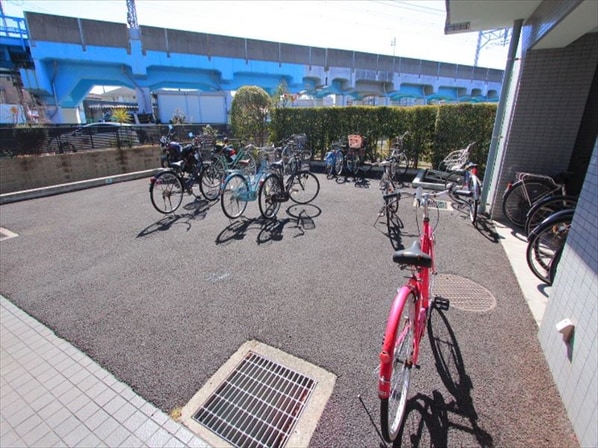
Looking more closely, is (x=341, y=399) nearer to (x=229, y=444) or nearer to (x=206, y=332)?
(x=229, y=444)

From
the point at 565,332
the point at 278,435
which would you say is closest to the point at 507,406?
the point at 565,332

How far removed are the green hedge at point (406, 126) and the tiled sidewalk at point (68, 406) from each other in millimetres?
8685

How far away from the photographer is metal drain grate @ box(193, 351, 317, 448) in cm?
186

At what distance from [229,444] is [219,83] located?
109 ft

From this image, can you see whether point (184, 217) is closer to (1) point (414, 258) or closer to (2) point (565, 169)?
(1) point (414, 258)

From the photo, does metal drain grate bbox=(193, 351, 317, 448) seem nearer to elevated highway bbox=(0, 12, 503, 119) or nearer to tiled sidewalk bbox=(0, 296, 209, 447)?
tiled sidewalk bbox=(0, 296, 209, 447)

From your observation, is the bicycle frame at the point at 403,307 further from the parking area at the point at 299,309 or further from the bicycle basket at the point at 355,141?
the bicycle basket at the point at 355,141

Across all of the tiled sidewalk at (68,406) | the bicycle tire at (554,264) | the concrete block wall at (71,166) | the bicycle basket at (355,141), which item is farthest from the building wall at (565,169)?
the concrete block wall at (71,166)

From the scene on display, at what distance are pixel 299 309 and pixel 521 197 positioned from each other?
422 centimetres

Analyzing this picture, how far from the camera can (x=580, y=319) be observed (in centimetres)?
186

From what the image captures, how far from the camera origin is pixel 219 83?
30.1 m

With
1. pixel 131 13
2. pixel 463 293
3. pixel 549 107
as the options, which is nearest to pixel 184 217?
pixel 463 293

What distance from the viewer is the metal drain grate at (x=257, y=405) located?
1.86m

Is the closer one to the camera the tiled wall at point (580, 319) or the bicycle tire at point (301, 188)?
the tiled wall at point (580, 319)
